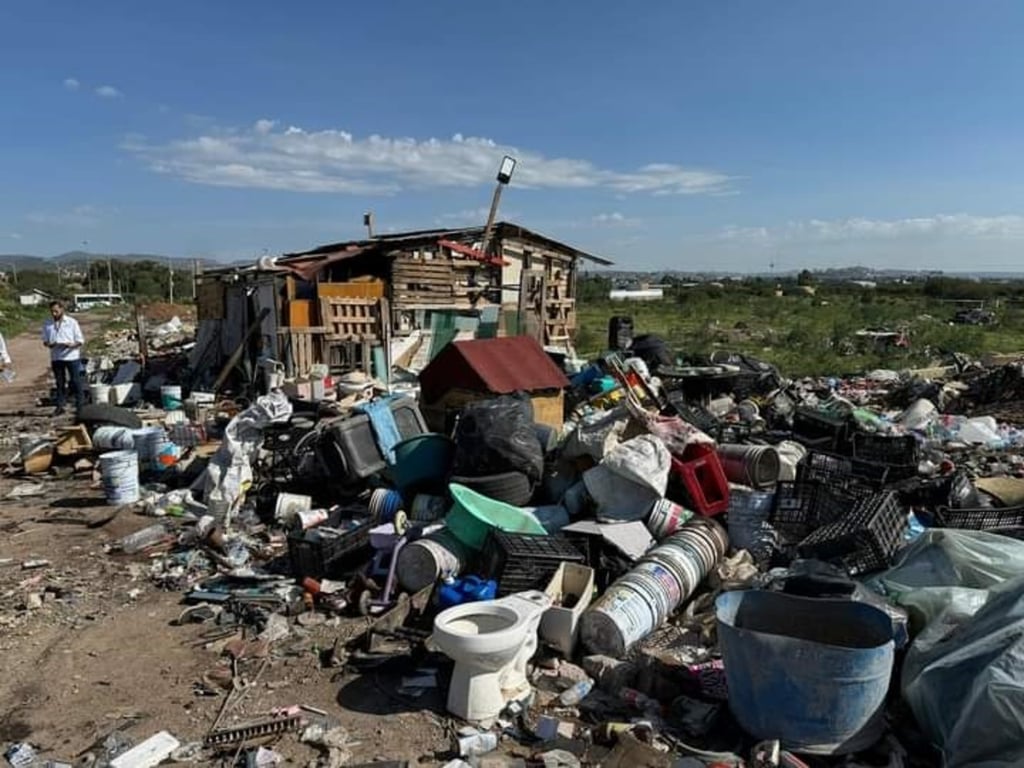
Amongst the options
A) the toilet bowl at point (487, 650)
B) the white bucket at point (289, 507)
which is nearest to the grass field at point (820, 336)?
the white bucket at point (289, 507)

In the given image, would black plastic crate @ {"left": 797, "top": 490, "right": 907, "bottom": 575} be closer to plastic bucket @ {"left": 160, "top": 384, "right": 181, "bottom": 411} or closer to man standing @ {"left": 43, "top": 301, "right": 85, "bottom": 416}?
plastic bucket @ {"left": 160, "top": 384, "right": 181, "bottom": 411}

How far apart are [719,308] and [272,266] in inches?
1143

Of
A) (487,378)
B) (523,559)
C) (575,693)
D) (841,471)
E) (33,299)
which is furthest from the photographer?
(33,299)

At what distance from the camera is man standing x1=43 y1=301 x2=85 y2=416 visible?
10586 mm

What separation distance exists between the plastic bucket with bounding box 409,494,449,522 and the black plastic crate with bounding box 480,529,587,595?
3.43 ft

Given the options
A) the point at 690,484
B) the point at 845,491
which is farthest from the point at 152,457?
the point at 845,491

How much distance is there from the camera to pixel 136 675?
410 cm

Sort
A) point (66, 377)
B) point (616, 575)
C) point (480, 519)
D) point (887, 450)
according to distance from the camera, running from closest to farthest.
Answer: point (616, 575) < point (480, 519) < point (887, 450) < point (66, 377)

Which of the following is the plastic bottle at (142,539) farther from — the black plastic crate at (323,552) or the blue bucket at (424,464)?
the blue bucket at (424,464)

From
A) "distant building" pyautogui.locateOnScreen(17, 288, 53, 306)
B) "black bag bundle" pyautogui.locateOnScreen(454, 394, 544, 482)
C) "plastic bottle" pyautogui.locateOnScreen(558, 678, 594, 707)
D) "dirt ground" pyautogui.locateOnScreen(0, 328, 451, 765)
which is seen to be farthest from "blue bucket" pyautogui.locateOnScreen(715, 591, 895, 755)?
"distant building" pyautogui.locateOnScreen(17, 288, 53, 306)

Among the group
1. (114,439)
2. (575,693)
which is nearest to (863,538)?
(575,693)

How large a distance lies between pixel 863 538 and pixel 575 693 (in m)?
1.98

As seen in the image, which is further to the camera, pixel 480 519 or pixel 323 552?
pixel 323 552

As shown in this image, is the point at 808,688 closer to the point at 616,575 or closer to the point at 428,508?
the point at 616,575
